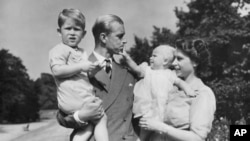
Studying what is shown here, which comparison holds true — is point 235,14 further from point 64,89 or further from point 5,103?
point 5,103

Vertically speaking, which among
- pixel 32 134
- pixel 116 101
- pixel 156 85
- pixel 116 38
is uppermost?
pixel 116 38

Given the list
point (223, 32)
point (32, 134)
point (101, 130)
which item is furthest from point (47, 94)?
point (101, 130)

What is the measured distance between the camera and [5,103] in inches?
1858

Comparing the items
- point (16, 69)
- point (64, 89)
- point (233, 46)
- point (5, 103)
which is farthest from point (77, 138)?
point (16, 69)

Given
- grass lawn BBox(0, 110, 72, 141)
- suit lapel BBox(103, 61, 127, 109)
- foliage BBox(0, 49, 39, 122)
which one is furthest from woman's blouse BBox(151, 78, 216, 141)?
foliage BBox(0, 49, 39, 122)

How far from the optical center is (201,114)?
339cm

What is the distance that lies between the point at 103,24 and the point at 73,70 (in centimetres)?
62

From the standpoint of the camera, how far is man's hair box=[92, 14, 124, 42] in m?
3.52

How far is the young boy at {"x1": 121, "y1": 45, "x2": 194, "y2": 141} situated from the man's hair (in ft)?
0.96

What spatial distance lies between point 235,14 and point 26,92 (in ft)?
125

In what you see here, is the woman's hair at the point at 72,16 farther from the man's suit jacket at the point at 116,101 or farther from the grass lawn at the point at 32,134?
the grass lawn at the point at 32,134

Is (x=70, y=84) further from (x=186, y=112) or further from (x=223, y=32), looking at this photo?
(x=223, y=32)

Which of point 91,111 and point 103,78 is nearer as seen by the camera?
point 91,111

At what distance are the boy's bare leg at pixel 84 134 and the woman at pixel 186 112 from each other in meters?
0.44
